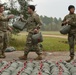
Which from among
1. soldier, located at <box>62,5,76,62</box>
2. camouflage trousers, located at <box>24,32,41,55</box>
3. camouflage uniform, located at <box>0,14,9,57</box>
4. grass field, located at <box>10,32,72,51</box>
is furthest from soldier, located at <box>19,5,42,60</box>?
Answer: grass field, located at <box>10,32,72,51</box>

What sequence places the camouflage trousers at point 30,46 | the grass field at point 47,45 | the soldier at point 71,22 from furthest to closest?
the grass field at point 47,45 < the camouflage trousers at point 30,46 < the soldier at point 71,22

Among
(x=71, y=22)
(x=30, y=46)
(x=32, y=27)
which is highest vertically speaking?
(x=71, y=22)

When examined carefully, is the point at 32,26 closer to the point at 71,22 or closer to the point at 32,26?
the point at 32,26

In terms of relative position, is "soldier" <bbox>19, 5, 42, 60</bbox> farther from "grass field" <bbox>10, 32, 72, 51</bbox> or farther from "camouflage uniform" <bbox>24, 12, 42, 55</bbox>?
"grass field" <bbox>10, 32, 72, 51</bbox>

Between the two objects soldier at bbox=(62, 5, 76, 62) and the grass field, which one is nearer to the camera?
soldier at bbox=(62, 5, 76, 62)

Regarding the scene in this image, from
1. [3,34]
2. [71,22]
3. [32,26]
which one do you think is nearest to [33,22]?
[32,26]

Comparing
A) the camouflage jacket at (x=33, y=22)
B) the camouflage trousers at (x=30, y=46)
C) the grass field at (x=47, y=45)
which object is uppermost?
the camouflage jacket at (x=33, y=22)

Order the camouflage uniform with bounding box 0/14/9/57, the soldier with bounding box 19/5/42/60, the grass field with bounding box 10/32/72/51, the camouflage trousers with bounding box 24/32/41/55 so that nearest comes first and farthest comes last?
the soldier with bounding box 19/5/42/60 < the camouflage trousers with bounding box 24/32/41/55 < the camouflage uniform with bounding box 0/14/9/57 < the grass field with bounding box 10/32/72/51

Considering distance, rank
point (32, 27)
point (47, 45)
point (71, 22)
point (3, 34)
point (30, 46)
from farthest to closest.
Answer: point (47, 45) < point (3, 34) < point (30, 46) < point (32, 27) < point (71, 22)

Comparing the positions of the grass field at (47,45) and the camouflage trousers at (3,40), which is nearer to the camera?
the camouflage trousers at (3,40)

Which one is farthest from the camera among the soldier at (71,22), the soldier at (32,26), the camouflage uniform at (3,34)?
the camouflage uniform at (3,34)

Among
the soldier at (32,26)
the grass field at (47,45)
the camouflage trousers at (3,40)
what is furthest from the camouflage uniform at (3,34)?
the grass field at (47,45)

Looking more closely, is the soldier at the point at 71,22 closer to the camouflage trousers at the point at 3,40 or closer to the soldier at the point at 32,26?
the soldier at the point at 32,26

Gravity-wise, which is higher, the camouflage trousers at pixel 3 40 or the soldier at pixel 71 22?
the soldier at pixel 71 22
